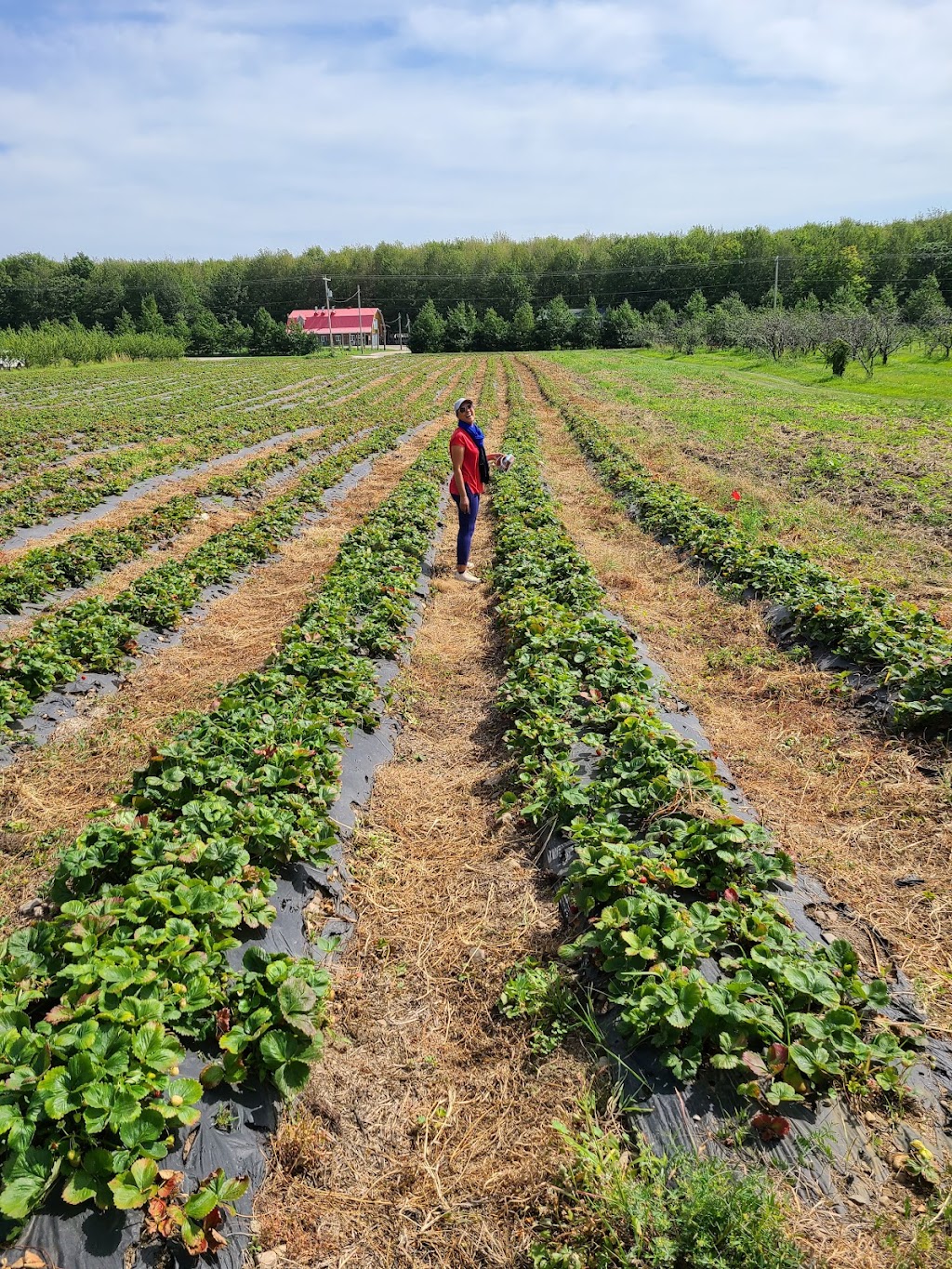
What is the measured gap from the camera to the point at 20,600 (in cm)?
912

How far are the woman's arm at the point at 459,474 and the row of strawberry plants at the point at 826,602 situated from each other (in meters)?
3.49

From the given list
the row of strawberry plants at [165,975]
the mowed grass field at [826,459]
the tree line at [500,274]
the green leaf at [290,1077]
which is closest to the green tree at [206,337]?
the tree line at [500,274]

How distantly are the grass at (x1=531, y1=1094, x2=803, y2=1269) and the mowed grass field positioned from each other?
8.46m

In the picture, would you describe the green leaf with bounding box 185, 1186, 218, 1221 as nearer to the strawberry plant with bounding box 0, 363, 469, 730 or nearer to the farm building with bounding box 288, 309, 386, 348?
the strawberry plant with bounding box 0, 363, 469, 730

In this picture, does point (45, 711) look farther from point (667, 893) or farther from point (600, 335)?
point (600, 335)

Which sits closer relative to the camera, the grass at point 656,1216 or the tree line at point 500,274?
the grass at point 656,1216

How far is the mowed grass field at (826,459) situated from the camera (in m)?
11.2

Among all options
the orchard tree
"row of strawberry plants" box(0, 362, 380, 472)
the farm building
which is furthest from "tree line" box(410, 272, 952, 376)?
"row of strawberry plants" box(0, 362, 380, 472)

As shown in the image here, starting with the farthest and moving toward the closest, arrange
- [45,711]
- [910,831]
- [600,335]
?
[600,335]
[45,711]
[910,831]

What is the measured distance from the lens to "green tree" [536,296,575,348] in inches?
3000

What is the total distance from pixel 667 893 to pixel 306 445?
62.7 ft

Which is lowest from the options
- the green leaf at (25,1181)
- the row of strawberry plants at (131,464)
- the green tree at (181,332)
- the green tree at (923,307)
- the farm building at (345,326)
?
the green leaf at (25,1181)

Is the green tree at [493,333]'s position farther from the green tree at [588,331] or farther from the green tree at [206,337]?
the green tree at [206,337]

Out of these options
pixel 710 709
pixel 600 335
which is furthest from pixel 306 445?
pixel 600 335
